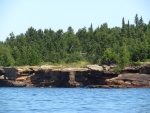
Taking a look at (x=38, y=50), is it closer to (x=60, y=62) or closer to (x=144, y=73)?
(x=60, y=62)

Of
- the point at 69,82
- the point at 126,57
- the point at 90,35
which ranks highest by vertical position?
the point at 90,35

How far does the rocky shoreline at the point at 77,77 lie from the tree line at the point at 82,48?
10.2 m

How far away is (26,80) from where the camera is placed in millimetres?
126375

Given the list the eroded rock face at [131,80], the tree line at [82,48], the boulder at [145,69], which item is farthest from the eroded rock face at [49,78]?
the boulder at [145,69]

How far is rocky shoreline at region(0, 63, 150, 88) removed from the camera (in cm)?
9938

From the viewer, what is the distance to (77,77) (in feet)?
384

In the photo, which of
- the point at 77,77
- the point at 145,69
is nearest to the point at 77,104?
the point at 145,69

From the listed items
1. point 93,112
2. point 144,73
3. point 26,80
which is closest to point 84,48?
point 26,80

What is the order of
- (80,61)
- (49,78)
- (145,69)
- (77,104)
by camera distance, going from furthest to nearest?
(80,61)
(49,78)
(145,69)
(77,104)

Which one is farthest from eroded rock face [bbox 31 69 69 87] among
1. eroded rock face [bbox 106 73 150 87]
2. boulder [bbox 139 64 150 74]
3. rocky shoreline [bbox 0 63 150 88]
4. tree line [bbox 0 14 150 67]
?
boulder [bbox 139 64 150 74]

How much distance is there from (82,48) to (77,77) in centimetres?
4966

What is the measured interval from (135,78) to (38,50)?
Answer: 67.4 meters

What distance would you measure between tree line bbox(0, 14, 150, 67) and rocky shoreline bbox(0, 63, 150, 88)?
10.2 m

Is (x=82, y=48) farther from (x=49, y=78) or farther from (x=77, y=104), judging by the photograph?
(x=77, y=104)
